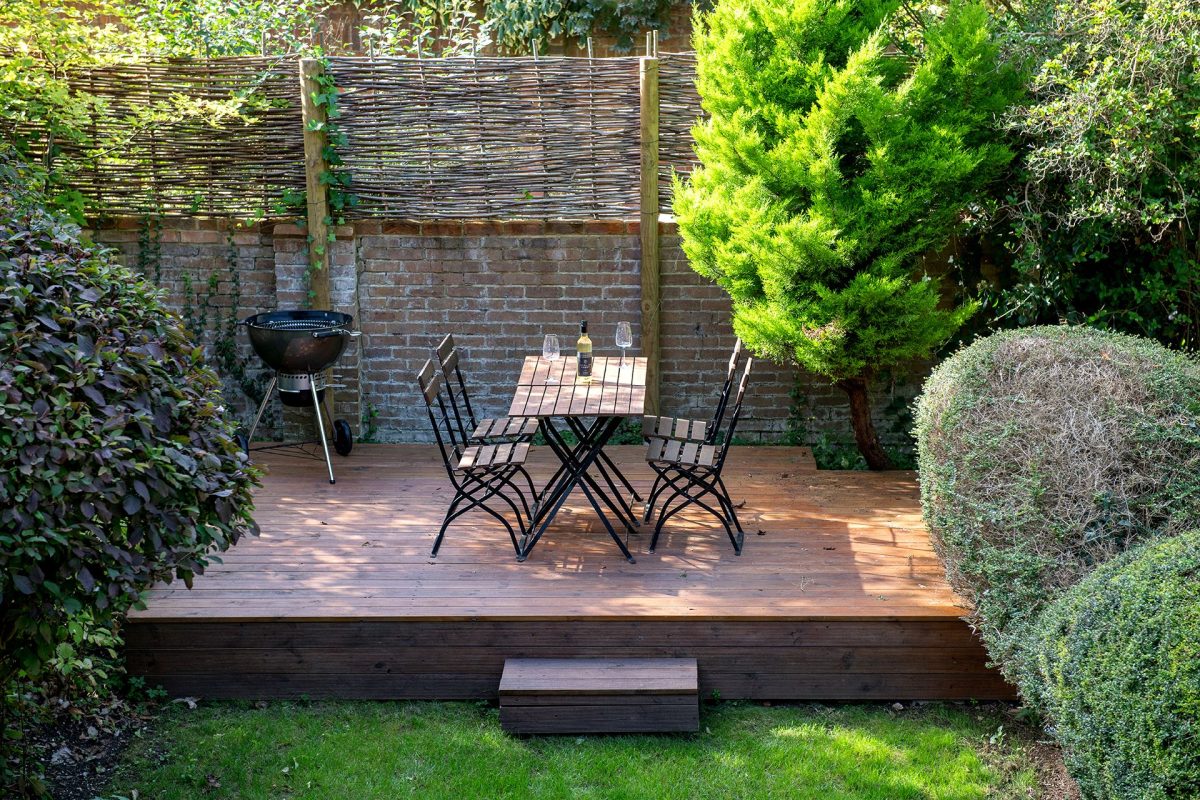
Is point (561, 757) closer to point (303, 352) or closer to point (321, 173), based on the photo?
point (303, 352)

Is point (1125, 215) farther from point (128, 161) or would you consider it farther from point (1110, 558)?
point (128, 161)

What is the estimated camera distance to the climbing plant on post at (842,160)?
5586 mm

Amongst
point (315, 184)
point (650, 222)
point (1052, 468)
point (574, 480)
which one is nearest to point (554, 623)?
point (574, 480)

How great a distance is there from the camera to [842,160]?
235 inches

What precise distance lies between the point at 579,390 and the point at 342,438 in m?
2.12

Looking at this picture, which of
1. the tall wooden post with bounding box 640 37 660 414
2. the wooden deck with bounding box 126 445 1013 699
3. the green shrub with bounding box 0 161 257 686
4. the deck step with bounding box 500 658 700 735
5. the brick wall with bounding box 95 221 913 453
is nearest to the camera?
the green shrub with bounding box 0 161 257 686

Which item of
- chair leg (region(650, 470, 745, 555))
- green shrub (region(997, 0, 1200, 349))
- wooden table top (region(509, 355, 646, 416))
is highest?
green shrub (region(997, 0, 1200, 349))

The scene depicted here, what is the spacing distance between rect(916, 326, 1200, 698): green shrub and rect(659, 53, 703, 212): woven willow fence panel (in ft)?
9.39

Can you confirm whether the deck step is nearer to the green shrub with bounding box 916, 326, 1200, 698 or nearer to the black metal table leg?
the black metal table leg

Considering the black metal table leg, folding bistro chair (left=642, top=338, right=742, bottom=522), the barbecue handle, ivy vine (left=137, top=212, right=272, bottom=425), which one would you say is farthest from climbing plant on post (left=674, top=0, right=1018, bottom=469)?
ivy vine (left=137, top=212, right=272, bottom=425)

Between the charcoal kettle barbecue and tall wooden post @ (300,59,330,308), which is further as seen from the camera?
tall wooden post @ (300,59,330,308)

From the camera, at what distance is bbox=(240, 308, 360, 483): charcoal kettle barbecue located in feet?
20.9

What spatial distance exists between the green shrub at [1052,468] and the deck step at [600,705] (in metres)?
1.16

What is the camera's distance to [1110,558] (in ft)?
12.9
